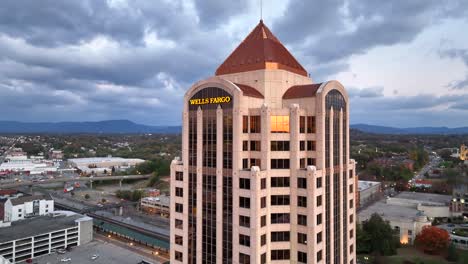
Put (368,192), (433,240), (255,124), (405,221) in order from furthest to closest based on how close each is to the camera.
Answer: (368,192) → (405,221) → (433,240) → (255,124)

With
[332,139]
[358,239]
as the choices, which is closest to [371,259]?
[358,239]

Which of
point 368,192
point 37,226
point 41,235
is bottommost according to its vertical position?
point 368,192

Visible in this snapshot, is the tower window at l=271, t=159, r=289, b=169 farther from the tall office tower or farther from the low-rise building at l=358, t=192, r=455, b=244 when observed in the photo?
the low-rise building at l=358, t=192, r=455, b=244

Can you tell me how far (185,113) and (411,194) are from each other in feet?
519

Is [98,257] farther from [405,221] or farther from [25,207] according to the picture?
[405,221]

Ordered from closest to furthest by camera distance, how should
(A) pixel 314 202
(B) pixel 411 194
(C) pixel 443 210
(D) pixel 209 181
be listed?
(A) pixel 314 202 < (D) pixel 209 181 < (C) pixel 443 210 < (B) pixel 411 194

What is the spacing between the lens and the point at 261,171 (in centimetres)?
4394

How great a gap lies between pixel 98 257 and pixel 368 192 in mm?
132516

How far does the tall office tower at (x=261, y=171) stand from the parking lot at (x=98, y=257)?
49439 millimetres

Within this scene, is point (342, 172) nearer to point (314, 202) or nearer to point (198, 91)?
point (314, 202)

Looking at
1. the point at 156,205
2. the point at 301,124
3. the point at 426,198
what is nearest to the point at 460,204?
the point at 426,198

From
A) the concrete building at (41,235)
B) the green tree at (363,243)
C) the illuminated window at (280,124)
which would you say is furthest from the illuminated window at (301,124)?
the concrete building at (41,235)

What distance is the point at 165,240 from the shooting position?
354ft

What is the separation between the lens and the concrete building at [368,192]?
158m
